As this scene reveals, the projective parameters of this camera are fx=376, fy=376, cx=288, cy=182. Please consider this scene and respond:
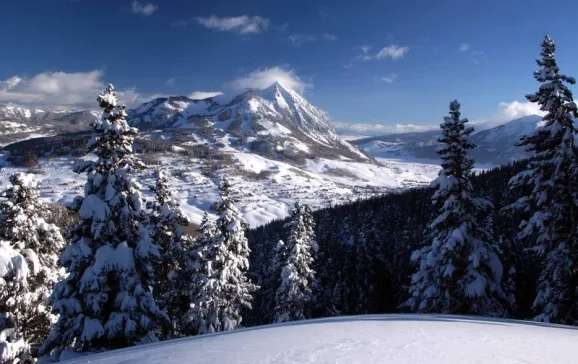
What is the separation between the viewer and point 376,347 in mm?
7398

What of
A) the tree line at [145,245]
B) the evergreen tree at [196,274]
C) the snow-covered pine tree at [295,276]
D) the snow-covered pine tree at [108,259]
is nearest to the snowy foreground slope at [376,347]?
the snow-covered pine tree at [108,259]

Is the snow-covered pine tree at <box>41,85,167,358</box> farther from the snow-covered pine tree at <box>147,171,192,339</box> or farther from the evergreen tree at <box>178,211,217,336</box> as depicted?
the evergreen tree at <box>178,211,217,336</box>

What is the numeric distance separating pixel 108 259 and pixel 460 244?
14264 millimetres

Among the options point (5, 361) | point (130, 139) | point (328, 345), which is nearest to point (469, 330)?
point (328, 345)

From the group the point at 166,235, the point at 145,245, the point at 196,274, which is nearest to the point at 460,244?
the point at 145,245

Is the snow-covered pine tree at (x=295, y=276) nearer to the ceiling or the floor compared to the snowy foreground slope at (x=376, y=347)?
nearer to the floor

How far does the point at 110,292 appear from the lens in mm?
14164

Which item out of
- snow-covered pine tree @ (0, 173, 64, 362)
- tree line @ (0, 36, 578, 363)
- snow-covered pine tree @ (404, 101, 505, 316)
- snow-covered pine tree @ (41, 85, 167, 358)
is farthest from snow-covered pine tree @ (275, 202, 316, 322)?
snow-covered pine tree @ (0, 173, 64, 362)

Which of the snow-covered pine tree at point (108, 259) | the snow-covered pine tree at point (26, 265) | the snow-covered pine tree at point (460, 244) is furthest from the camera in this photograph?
A: the snow-covered pine tree at point (460, 244)

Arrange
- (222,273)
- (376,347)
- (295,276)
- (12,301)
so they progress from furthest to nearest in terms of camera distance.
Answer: (295,276) → (222,273) → (12,301) → (376,347)

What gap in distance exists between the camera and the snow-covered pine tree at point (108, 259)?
13.4 m

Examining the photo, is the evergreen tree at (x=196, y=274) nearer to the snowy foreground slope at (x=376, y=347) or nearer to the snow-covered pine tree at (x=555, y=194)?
the snowy foreground slope at (x=376, y=347)

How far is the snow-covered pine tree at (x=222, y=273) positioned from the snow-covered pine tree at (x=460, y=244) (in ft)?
39.2

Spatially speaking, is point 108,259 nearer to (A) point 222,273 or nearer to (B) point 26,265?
(B) point 26,265
